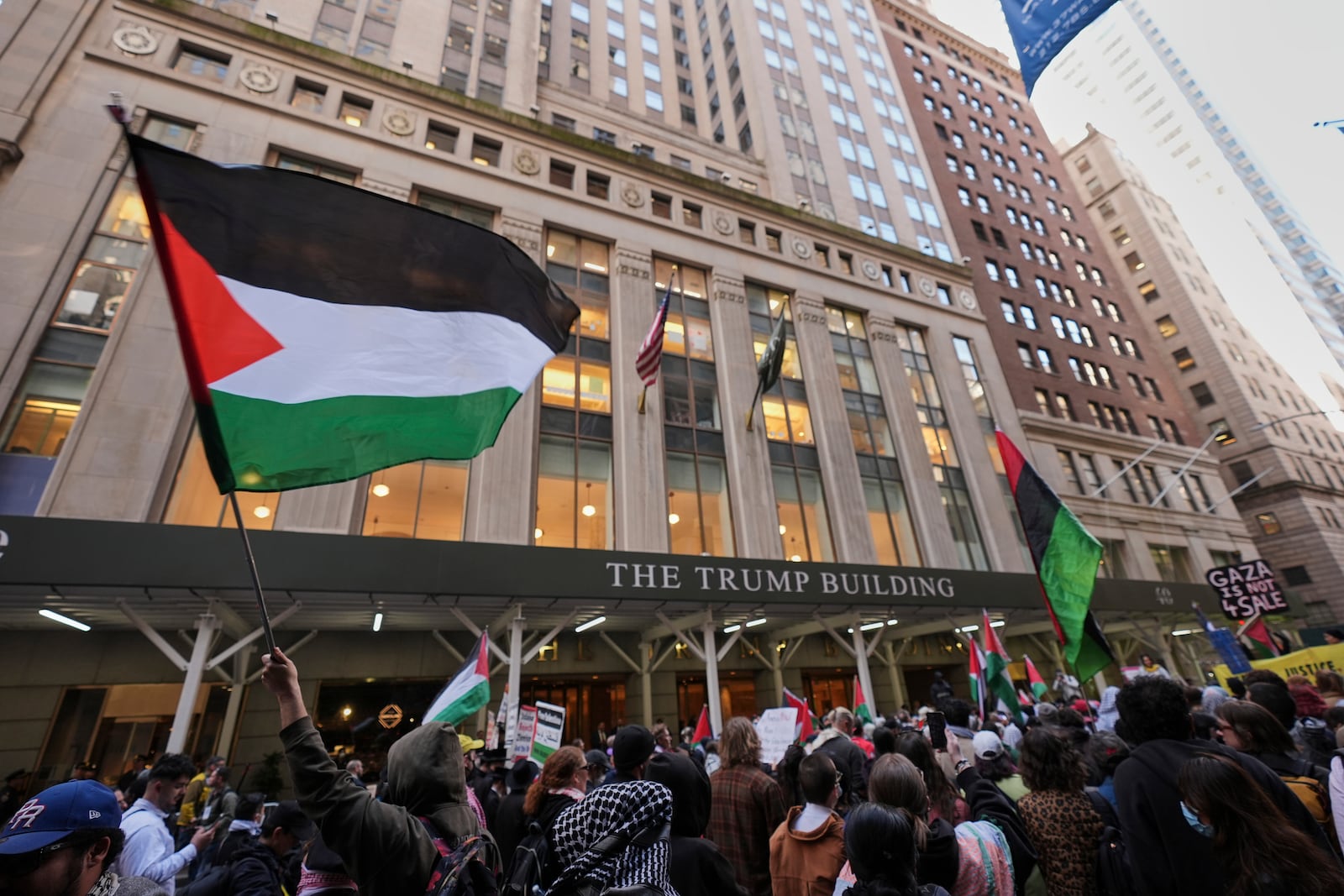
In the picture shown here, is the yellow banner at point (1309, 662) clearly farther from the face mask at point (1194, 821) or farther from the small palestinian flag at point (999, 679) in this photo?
the face mask at point (1194, 821)

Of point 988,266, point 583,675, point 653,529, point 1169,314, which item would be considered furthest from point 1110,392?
point 583,675

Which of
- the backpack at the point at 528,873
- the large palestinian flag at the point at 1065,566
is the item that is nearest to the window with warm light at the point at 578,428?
the large palestinian flag at the point at 1065,566

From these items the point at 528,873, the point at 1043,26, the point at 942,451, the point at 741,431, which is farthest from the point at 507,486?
the point at 942,451

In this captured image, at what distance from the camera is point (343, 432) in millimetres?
4402

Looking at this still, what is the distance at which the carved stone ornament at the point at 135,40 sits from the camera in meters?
18.3

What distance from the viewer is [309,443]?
13.9 ft

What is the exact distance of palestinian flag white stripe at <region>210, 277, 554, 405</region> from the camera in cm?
419

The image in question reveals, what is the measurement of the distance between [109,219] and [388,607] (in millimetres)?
12978

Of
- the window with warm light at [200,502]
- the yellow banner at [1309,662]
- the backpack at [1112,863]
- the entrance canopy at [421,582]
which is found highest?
the window with warm light at [200,502]

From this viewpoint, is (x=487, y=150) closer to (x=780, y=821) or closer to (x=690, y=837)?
(x=780, y=821)

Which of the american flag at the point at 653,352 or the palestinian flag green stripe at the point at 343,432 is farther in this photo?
the american flag at the point at 653,352

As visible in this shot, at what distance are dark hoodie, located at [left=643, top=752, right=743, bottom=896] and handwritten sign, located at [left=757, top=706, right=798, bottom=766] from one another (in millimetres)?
5514

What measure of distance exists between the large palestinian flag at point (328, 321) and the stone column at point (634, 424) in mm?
13204

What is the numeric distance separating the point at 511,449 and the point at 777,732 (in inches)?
437
